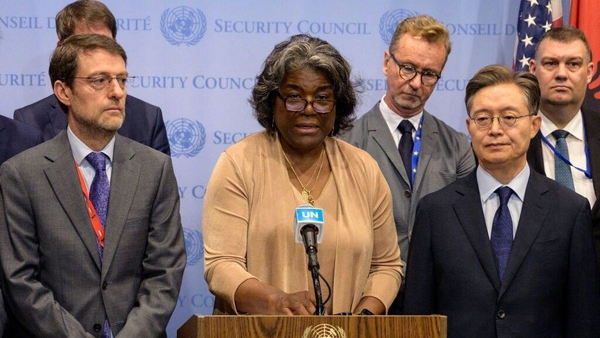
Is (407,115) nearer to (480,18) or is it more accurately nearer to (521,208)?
(521,208)

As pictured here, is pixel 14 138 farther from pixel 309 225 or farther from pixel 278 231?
pixel 309 225

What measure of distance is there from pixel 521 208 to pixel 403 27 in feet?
3.61

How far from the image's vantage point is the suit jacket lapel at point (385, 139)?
3.99m

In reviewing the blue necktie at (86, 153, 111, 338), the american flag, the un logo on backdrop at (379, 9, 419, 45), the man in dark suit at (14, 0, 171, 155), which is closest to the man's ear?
the blue necktie at (86, 153, 111, 338)

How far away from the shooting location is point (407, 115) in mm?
4168

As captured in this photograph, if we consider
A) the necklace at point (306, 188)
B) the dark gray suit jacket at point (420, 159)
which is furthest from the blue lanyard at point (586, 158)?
the necklace at point (306, 188)

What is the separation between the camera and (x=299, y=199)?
3.37m

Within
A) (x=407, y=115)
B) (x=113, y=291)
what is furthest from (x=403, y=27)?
(x=113, y=291)

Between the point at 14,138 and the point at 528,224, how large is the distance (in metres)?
2.01

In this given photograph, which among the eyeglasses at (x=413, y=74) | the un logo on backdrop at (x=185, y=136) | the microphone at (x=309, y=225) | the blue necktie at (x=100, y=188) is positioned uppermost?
the eyeglasses at (x=413, y=74)

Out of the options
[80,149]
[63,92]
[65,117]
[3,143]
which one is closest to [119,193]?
[80,149]

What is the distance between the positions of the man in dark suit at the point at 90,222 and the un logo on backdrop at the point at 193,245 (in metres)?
1.59

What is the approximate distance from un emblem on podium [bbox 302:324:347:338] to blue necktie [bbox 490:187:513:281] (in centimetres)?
99

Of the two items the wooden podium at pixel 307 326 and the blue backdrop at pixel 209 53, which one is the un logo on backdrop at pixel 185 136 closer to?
the blue backdrop at pixel 209 53
